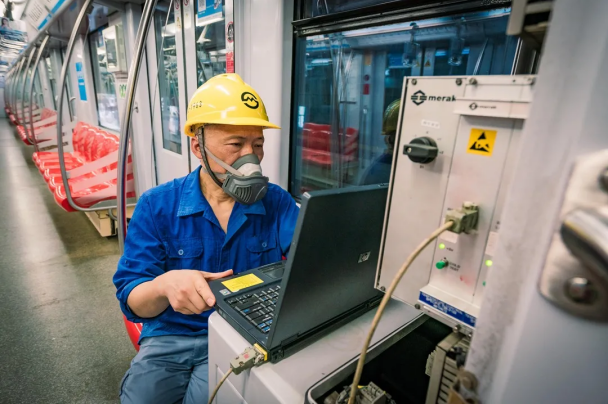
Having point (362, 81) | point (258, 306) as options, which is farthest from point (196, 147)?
point (362, 81)

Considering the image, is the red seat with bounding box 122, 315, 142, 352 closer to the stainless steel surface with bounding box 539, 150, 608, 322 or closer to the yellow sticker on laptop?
the yellow sticker on laptop

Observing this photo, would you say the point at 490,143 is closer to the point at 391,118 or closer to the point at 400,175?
the point at 400,175

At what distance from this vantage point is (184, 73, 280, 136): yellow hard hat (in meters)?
1.22

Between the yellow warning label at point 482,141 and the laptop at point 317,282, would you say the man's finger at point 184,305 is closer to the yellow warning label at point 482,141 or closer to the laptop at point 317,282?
the laptop at point 317,282

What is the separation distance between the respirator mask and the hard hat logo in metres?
0.19

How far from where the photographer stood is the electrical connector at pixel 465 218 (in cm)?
56

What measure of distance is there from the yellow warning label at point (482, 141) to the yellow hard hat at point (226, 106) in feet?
2.65

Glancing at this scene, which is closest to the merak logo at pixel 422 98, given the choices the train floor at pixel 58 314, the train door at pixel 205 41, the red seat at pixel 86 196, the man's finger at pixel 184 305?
the man's finger at pixel 184 305

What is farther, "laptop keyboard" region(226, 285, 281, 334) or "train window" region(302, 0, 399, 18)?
"train window" region(302, 0, 399, 18)

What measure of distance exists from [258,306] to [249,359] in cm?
18

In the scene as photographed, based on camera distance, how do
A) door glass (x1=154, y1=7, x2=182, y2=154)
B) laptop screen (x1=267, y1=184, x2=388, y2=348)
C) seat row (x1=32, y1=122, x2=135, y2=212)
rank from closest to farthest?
1. laptop screen (x1=267, y1=184, x2=388, y2=348)
2. door glass (x1=154, y1=7, x2=182, y2=154)
3. seat row (x1=32, y1=122, x2=135, y2=212)

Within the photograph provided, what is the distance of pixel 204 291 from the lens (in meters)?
0.94

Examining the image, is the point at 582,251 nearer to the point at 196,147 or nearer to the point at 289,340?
the point at 289,340

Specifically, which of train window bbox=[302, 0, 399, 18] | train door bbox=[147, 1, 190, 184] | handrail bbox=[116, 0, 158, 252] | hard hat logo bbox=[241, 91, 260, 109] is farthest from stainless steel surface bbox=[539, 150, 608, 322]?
train door bbox=[147, 1, 190, 184]
